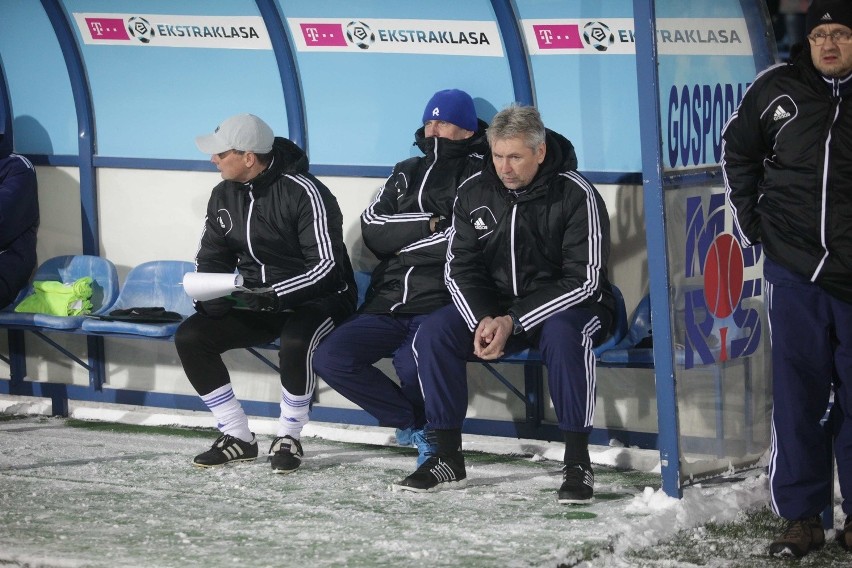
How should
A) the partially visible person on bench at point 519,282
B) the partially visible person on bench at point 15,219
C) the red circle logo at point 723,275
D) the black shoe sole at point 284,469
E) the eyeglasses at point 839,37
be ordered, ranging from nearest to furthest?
the eyeglasses at point 839,37 → the red circle logo at point 723,275 → the partially visible person on bench at point 519,282 → the black shoe sole at point 284,469 → the partially visible person on bench at point 15,219

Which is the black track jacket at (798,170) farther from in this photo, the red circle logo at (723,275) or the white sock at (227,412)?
the white sock at (227,412)

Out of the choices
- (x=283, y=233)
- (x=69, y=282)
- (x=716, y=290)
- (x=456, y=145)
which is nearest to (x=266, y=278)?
(x=283, y=233)

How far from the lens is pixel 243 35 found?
24.3 ft

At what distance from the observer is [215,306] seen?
253 inches

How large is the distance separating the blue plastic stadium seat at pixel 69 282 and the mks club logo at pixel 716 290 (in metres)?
3.40

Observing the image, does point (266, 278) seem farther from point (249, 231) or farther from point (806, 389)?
point (806, 389)

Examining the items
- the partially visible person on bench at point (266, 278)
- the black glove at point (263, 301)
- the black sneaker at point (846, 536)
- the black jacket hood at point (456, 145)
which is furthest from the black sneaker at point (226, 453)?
the black sneaker at point (846, 536)

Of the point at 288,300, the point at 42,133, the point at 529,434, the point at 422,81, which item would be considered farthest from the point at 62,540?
the point at 42,133

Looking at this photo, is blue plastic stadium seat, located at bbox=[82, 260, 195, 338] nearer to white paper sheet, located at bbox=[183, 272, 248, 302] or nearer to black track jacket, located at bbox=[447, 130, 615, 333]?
white paper sheet, located at bbox=[183, 272, 248, 302]

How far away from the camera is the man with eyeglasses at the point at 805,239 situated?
4.59m

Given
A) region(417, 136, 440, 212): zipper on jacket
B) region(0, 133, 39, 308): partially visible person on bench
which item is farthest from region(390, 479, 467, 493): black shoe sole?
region(0, 133, 39, 308): partially visible person on bench

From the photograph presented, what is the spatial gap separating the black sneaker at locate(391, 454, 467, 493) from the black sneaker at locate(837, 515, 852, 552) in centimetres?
160

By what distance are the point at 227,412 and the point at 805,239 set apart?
114 inches

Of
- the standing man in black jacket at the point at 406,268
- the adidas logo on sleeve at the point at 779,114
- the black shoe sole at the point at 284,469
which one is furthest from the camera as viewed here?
the standing man in black jacket at the point at 406,268
